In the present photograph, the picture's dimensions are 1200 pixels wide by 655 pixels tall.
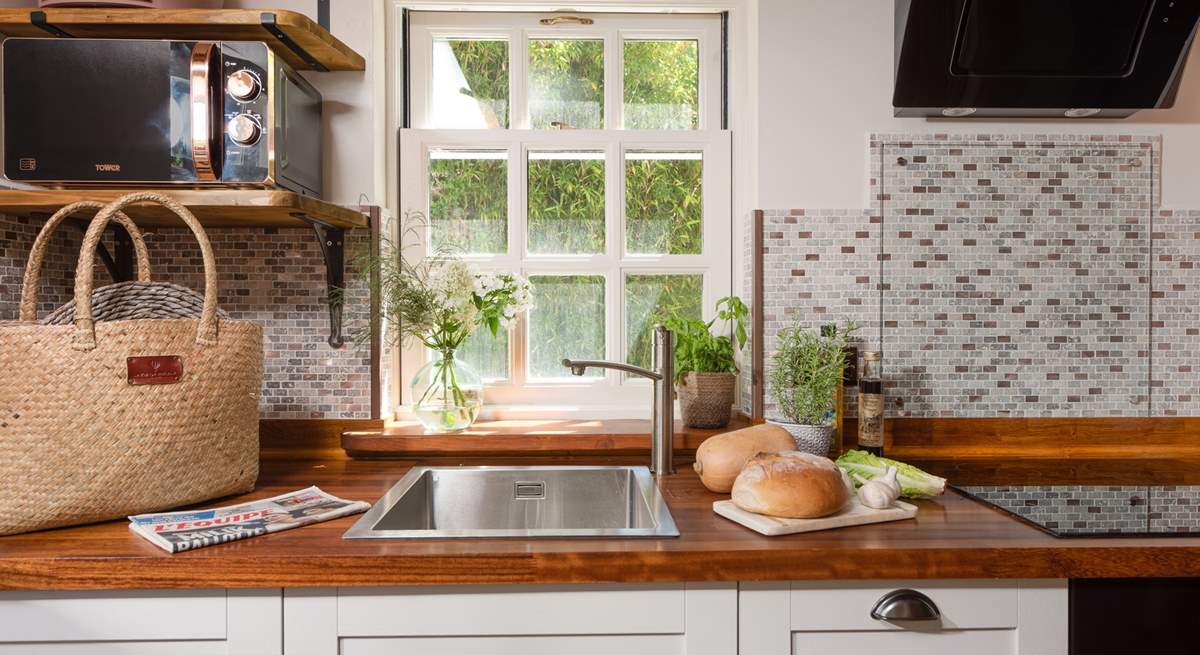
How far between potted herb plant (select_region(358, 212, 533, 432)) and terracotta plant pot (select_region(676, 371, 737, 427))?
46 centimetres

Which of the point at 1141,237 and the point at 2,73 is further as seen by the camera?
the point at 1141,237

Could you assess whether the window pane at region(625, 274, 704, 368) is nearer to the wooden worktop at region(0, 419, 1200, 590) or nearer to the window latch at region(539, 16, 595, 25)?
the window latch at region(539, 16, 595, 25)

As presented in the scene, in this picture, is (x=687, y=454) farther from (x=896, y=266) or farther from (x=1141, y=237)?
(x=1141, y=237)

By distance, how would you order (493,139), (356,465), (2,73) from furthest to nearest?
(493,139) → (356,465) → (2,73)

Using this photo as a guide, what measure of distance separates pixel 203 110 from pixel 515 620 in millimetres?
1141

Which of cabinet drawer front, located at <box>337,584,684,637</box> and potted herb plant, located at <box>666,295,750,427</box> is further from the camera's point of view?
potted herb plant, located at <box>666,295,750,427</box>

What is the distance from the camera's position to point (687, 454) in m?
1.75

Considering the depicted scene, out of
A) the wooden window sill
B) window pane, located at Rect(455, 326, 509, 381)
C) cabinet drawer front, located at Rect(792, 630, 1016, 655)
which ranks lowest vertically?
cabinet drawer front, located at Rect(792, 630, 1016, 655)

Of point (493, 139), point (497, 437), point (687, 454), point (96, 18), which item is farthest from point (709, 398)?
point (96, 18)

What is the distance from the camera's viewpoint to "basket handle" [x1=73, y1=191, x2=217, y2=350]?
45.9 inches

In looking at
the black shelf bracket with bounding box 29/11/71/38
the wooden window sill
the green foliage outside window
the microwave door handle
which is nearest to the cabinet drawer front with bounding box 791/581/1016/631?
the wooden window sill

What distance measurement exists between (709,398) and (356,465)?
0.86 m

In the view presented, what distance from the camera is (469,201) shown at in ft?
6.55

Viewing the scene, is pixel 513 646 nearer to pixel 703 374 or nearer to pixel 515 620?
pixel 515 620
